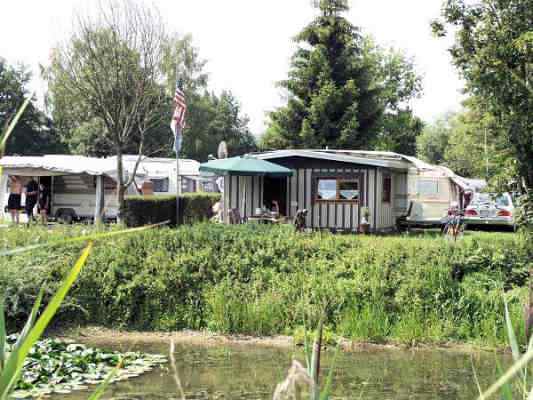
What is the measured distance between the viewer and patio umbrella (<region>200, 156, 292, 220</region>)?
20031 mm

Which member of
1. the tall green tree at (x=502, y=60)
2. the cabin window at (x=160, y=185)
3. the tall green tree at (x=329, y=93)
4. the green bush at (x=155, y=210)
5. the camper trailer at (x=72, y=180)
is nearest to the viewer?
the tall green tree at (x=502, y=60)

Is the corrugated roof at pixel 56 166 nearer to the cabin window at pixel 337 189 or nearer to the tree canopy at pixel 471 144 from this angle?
the cabin window at pixel 337 189

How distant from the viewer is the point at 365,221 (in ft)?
67.6

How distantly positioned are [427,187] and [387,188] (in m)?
3.76

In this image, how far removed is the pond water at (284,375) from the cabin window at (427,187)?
1630cm

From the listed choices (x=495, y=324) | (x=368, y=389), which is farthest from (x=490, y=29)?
(x=368, y=389)

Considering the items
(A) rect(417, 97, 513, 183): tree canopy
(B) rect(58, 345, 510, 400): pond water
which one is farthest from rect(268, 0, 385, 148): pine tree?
(B) rect(58, 345, 510, 400): pond water

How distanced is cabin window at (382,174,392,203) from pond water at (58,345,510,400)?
12.5 meters

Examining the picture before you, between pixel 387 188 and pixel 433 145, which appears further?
pixel 433 145

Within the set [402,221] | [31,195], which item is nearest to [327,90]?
[402,221]

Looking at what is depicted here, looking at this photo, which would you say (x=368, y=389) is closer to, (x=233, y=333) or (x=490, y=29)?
(x=233, y=333)

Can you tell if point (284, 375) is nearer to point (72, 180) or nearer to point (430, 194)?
point (72, 180)

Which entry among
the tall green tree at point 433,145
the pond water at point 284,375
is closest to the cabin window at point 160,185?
the pond water at point 284,375

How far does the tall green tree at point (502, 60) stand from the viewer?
13492mm
